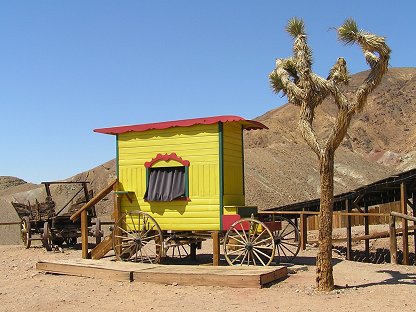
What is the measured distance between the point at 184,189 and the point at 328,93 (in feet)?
18.1

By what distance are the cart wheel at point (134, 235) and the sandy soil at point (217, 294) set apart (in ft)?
7.51

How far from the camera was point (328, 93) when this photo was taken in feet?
37.8

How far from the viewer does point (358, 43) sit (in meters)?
11.3

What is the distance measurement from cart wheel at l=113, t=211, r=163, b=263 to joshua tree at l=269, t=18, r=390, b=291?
18.3ft

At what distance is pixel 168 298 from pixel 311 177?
1623 inches

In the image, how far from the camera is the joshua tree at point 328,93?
11180mm

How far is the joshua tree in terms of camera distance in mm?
11180

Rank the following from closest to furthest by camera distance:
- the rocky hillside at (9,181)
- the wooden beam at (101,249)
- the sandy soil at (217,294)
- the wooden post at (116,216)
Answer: the sandy soil at (217,294) → the wooden post at (116,216) → the wooden beam at (101,249) → the rocky hillside at (9,181)

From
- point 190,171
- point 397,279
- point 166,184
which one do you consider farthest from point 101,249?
point 397,279

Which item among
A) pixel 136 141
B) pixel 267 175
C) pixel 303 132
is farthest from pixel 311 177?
pixel 303 132

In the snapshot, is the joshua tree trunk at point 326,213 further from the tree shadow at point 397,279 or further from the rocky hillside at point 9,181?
the rocky hillside at point 9,181

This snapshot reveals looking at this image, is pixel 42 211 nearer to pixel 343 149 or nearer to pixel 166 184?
pixel 166 184

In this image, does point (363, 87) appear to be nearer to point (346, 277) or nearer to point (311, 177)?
point (346, 277)

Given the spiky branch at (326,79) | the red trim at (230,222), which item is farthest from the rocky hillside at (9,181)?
the spiky branch at (326,79)
